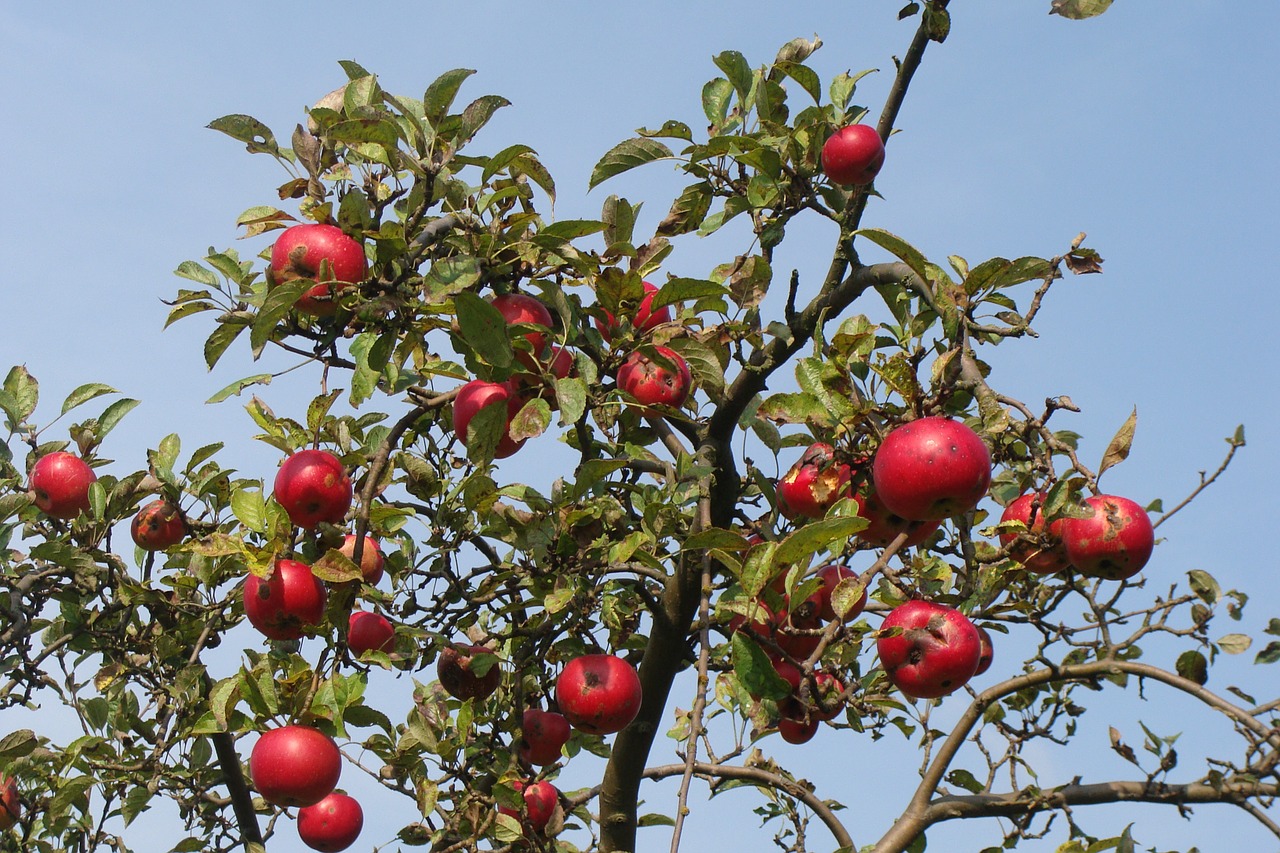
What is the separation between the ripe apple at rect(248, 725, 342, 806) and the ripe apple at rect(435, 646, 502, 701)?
1.82ft

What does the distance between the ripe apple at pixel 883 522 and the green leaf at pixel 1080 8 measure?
1.00 metres

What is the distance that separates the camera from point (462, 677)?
3.17m

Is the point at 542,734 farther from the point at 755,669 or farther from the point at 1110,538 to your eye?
the point at 1110,538

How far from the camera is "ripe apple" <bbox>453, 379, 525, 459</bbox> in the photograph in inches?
107

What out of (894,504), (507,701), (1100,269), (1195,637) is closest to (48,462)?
(507,701)

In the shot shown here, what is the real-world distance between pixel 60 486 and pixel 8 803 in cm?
123

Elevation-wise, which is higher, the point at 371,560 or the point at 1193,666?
the point at 371,560

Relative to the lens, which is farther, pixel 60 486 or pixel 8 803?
pixel 8 803

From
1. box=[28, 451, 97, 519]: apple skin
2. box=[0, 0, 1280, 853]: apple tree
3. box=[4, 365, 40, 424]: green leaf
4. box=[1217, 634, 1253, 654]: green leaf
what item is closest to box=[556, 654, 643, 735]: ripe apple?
box=[0, 0, 1280, 853]: apple tree

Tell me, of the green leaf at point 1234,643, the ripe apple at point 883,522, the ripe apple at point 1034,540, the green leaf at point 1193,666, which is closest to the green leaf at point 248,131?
the ripe apple at point 883,522

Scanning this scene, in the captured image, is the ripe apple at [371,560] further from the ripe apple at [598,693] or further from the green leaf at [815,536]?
the green leaf at [815,536]

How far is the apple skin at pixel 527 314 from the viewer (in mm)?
2664

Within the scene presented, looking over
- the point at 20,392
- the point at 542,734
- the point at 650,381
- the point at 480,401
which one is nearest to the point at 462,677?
the point at 542,734

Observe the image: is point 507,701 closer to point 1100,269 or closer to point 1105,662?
point 1105,662
